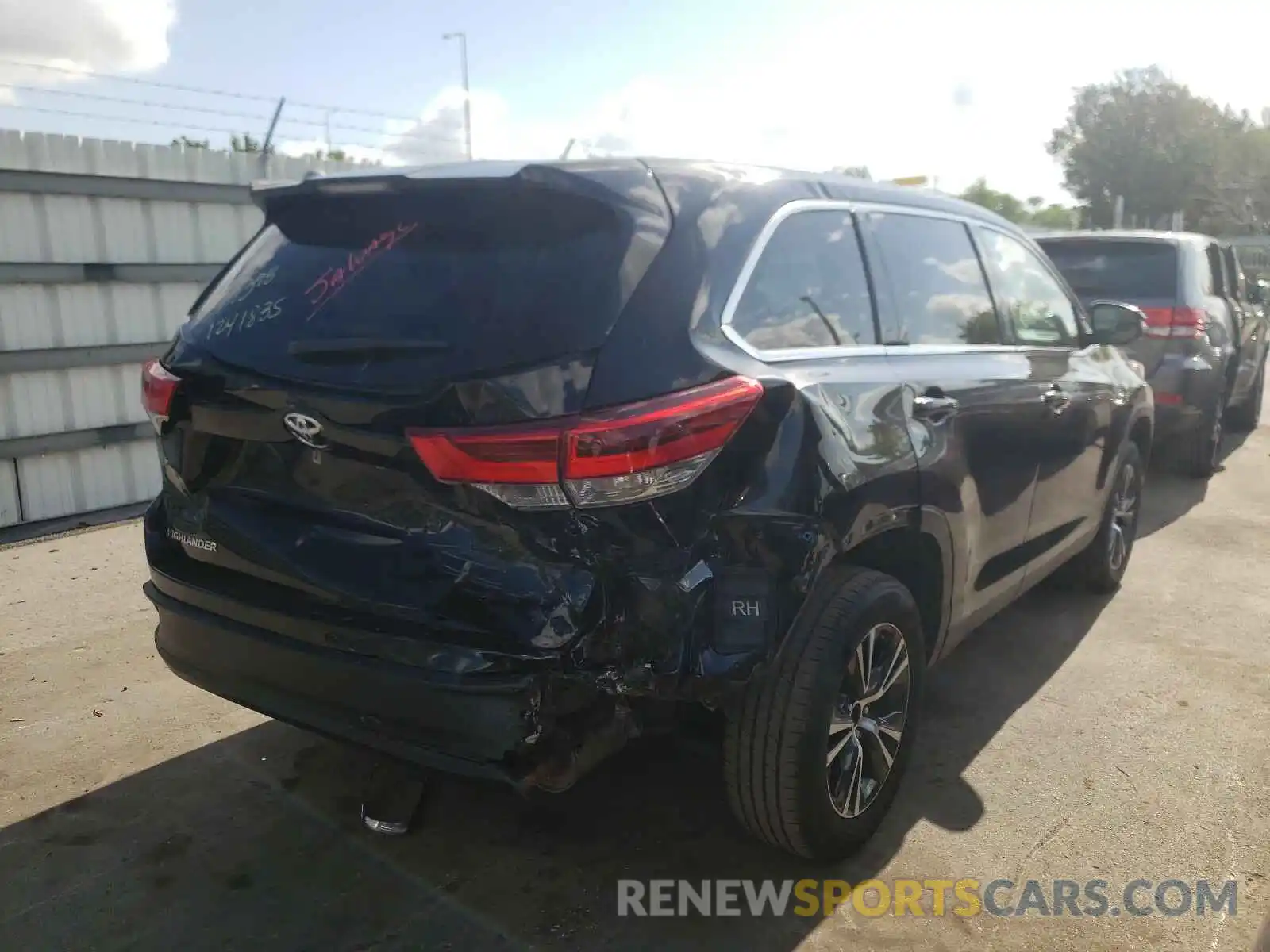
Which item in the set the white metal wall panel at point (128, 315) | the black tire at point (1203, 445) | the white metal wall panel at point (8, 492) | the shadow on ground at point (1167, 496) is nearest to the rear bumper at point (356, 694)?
the white metal wall panel at point (8, 492)

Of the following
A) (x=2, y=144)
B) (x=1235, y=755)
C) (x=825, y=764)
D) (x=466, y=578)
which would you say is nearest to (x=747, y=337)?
(x=466, y=578)

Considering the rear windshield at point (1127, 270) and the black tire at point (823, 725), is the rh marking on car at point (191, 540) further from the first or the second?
the rear windshield at point (1127, 270)

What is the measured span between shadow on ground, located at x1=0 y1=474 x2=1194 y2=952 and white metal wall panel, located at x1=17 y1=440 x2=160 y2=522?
3333 millimetres

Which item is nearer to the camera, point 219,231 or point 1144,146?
point 219,231

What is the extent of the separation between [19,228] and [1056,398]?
211 inches

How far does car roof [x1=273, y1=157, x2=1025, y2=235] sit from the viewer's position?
2502mm

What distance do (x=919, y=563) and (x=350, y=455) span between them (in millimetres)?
1640

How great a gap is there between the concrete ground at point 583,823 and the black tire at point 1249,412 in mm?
5913

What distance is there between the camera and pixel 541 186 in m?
2.39

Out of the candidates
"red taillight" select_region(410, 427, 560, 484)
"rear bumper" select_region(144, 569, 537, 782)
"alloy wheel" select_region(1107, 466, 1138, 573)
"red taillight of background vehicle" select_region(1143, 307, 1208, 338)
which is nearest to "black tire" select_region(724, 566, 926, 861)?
"rear bumper" select_region(144, 569, 537, 782)

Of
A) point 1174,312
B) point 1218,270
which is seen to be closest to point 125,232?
point 1174,312

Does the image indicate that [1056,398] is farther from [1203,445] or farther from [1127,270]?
[1203,445]

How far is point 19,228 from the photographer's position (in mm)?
5789

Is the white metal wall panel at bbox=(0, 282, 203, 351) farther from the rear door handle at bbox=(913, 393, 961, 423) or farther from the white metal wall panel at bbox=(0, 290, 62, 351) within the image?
the rear door handle at bbox=(913, 393, 961, 423)
